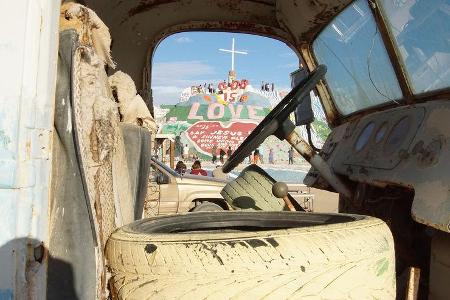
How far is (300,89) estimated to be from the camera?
2.90 metres

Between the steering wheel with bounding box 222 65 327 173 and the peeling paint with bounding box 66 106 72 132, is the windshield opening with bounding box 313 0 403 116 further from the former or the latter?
the peeling paint with bounding box 66 106 72 132

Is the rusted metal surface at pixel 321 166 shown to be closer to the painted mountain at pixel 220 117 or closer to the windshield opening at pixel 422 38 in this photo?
the windshield opening at pixel 422 38

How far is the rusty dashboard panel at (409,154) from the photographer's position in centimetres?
176

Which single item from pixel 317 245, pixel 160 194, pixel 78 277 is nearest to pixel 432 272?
pixel 317 245

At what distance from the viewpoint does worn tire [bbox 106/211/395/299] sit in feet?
4.21

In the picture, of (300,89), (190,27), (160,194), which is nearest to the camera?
(300,89)

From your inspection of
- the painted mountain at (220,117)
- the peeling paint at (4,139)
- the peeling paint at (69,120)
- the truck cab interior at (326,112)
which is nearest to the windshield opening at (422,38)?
the truck cab interior at (326,112)

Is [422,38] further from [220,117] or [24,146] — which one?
[220,117]

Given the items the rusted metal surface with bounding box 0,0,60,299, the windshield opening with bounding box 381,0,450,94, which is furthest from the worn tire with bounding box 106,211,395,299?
the windshield opening with bounding box 381,0,450,94

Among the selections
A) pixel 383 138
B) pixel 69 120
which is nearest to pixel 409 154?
pixel 383 138

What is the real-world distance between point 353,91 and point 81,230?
218 centimetres

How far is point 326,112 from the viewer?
12.5ft

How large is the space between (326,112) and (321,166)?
0.92 m

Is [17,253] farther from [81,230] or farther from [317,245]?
[317,245]
